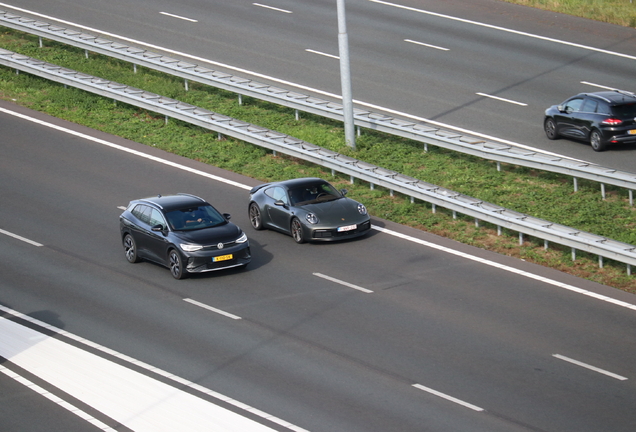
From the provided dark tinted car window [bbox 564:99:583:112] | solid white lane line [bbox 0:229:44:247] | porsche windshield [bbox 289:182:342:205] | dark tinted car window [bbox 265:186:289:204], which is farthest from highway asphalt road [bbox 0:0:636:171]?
solid white lane line [bbox 0:229:44:247]

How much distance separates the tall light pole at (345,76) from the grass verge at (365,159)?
1.49 ft

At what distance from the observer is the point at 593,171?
20547mm

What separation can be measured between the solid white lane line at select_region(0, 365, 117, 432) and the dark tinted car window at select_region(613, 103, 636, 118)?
57.1 feet

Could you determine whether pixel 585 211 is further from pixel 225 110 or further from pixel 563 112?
pixel 225 110

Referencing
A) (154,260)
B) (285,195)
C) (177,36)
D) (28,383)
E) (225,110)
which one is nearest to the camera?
(28,383)

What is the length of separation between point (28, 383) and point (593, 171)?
1392 cm

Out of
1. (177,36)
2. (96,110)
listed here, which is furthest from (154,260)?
(177,36)

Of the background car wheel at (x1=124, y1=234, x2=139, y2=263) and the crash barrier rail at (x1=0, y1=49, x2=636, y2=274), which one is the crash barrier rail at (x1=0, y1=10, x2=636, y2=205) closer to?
the crash barrier rail at (x1=0, y1=49, x2=636, y2=274)

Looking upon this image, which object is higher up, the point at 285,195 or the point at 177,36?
the point at 177,36

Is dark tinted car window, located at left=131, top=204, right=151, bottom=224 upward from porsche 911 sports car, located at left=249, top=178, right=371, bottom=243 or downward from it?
upward

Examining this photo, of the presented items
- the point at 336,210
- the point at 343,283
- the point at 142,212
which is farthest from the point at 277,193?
the point at 343,283

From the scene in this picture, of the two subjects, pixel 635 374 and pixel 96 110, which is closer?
pixel 635 374

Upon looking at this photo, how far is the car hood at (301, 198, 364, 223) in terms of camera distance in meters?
19.3

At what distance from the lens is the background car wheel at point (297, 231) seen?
19375mm
